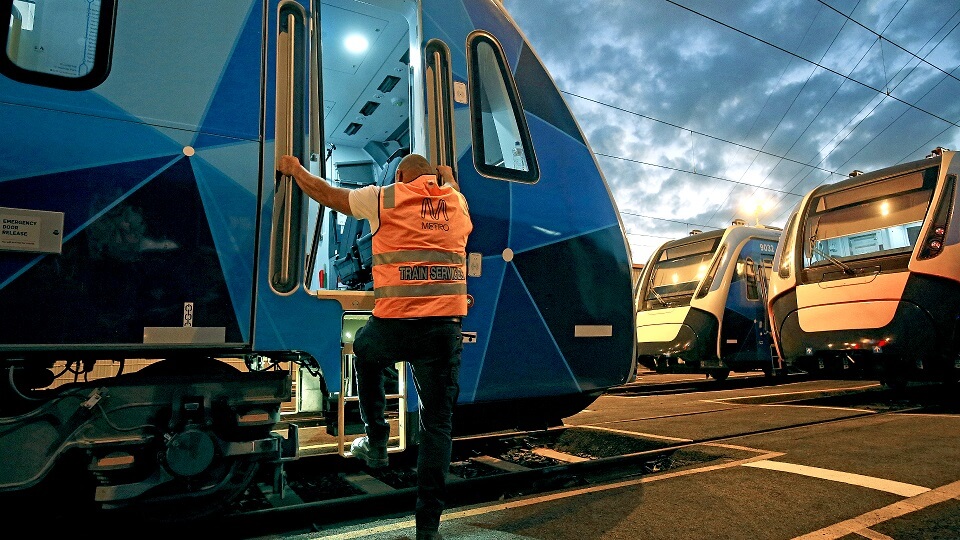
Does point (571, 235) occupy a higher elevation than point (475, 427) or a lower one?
higher

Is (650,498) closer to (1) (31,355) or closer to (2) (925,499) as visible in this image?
(2) (925,499)

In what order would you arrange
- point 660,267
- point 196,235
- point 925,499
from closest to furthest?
1. point 196,235
2. point 925,499
3. point 660,267

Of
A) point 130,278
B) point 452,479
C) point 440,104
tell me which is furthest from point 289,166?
point 452,479

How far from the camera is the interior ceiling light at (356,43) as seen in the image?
13.2 ft

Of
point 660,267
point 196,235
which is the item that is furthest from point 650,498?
point 660,267

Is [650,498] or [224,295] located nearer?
[224,295]

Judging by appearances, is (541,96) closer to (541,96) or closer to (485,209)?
(541,96)

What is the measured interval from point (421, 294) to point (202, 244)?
0.96 metres

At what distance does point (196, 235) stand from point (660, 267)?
35.5 ft

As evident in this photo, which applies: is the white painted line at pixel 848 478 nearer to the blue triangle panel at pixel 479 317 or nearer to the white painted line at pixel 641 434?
the white painted line at pixel 641 434

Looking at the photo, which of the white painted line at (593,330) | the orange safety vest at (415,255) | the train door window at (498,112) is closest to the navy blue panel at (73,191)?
the orange safety vest at (415,255)

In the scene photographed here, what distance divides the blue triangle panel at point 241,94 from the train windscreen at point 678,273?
967cm

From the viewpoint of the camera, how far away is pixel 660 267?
39.1 ft

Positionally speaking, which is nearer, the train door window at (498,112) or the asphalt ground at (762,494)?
the asphalt ground at (762,494)
